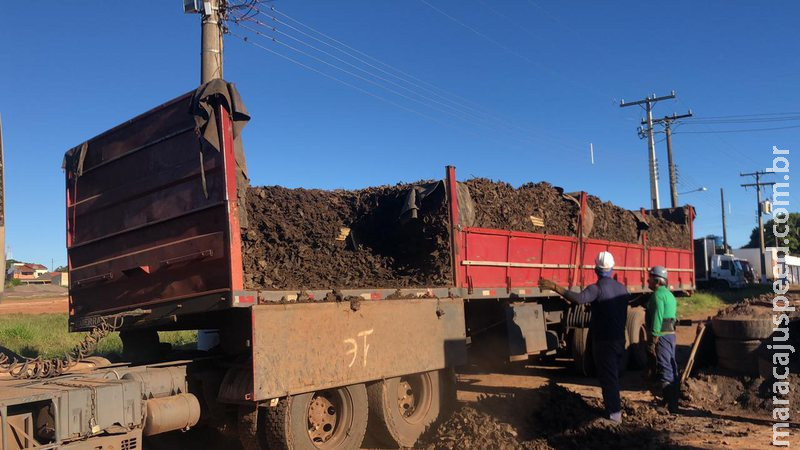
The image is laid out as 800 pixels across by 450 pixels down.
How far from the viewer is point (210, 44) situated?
9.68 metres

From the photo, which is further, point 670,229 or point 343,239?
point 670,229

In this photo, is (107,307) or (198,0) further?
(198,0)

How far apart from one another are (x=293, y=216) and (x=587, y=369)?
5.95 meters

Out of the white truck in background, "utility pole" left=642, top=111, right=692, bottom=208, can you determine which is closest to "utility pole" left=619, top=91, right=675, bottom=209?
"utility pole" left=642, top=111, right=692, bottom=208

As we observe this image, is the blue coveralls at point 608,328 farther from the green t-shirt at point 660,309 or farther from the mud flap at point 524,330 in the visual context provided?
the mud flap at point 524,330

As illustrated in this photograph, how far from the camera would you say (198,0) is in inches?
396

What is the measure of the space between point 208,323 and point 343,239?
2.12m

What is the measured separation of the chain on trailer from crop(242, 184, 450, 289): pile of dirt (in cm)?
124

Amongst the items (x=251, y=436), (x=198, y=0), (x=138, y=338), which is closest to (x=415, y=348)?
(x=251, y=436)

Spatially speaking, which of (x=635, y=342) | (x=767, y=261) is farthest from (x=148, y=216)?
(x=767, y=261)

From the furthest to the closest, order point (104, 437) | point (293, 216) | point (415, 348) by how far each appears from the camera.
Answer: point (293, 216) → point (415, 348) → point (104, 437)

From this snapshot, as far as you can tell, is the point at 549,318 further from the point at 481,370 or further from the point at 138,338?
the point at 138,338

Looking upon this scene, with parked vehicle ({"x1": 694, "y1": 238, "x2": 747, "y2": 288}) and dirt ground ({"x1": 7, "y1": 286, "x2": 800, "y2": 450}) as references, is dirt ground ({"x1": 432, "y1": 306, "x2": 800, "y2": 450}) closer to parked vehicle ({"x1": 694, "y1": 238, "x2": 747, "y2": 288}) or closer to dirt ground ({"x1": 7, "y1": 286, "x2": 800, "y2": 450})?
dirt ground ({"x1": 7, "y1": 286, "x2": 800, "y2": 450})

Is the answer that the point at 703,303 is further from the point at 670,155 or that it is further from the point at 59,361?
the point at 59,361
